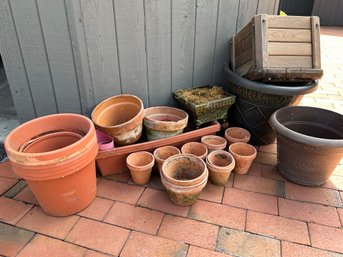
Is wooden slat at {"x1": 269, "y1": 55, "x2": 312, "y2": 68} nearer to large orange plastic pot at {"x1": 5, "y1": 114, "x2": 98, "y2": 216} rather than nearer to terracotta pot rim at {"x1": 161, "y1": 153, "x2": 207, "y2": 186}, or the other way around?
terracotta pot rim at {"x1": 161, "y1": 153, "x2": 207, "y2": 186}

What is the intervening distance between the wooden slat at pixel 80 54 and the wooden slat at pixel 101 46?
28 mm

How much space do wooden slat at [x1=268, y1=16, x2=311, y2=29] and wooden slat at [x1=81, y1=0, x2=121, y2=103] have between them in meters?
1.15

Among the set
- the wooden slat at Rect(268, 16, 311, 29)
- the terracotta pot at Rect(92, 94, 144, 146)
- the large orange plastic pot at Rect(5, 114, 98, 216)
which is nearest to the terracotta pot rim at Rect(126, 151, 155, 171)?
the terracotta pot at Rect(92, 94, 144, 146)

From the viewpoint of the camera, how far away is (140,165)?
1966 millimetres

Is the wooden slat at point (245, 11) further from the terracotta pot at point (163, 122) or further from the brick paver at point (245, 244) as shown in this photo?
the brick paver at point (245, 244)

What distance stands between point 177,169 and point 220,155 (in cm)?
35

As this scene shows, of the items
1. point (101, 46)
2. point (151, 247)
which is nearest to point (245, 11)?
point (101, 46)

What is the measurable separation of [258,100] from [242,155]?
1.47ft

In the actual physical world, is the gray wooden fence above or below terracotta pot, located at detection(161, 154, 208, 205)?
above

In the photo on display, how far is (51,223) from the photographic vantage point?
1620 mm

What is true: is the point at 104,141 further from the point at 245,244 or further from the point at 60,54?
the point at 245,244

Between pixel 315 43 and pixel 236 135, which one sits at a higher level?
pixel 315 43

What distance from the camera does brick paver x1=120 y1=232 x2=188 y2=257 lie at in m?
1.45

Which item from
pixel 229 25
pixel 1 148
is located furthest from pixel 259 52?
pixel 1 148
